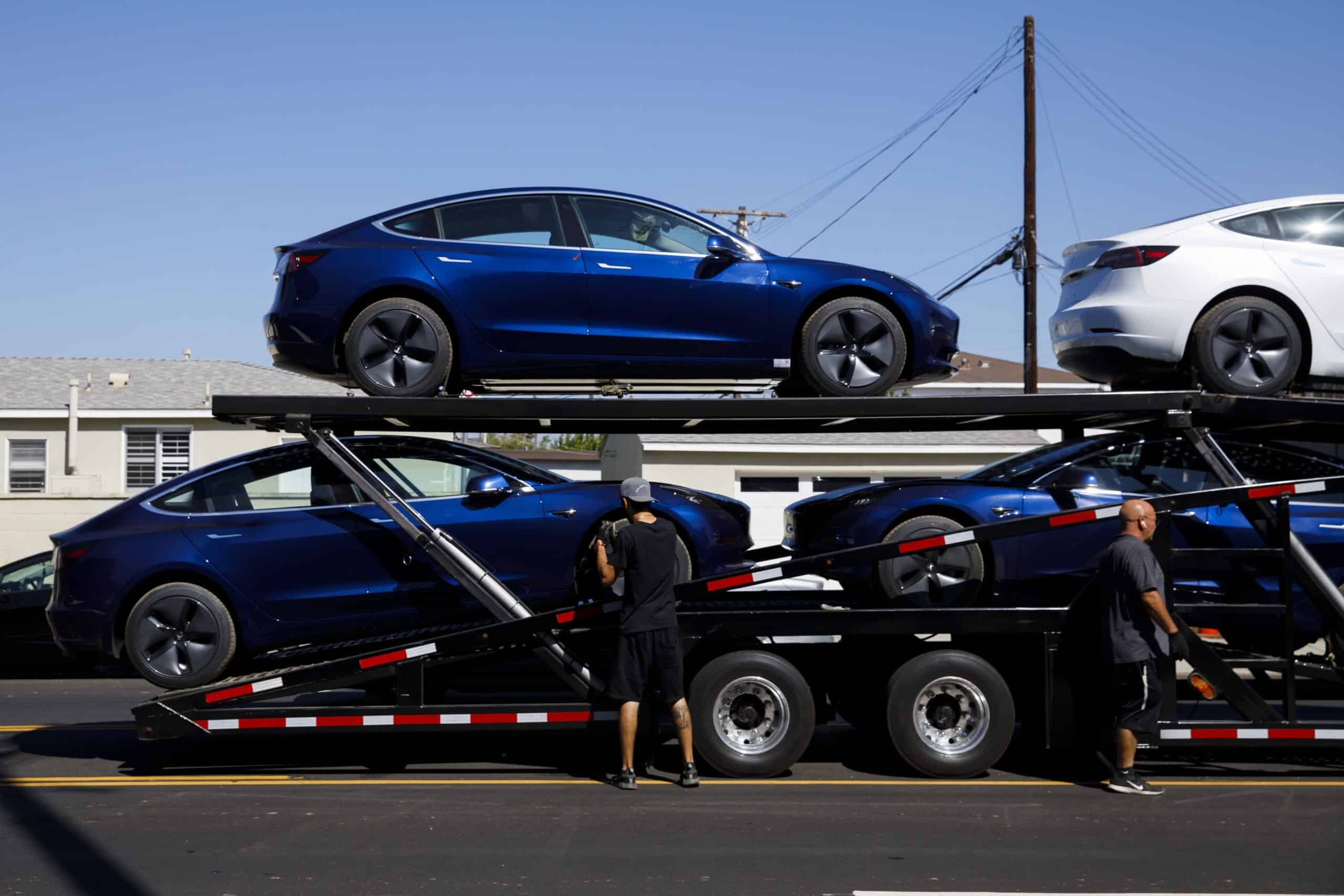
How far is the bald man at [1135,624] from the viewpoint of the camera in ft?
23.1

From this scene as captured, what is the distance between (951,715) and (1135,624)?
1.25m

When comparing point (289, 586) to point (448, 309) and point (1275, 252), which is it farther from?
point (1275, 252)

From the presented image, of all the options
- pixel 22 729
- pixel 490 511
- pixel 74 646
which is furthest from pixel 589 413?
pixel 22 729

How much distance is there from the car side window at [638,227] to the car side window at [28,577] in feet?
28.8

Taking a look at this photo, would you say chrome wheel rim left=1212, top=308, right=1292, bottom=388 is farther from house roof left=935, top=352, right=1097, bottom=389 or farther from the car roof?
house roof left=935, top=352, right=1097, bottom=389

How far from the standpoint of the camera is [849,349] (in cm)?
818

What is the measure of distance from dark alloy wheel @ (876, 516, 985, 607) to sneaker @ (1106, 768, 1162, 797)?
131cm

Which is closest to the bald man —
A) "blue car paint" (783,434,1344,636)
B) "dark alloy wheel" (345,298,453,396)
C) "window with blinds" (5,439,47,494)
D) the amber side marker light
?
the amber side marker light

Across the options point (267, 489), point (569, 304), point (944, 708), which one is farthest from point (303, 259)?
point (944, 708)

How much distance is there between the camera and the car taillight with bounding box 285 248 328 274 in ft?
26.1

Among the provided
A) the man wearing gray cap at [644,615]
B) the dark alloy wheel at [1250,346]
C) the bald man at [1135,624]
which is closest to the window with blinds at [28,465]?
the man wearing gray cap at [644,615]

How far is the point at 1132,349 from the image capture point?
838 cm

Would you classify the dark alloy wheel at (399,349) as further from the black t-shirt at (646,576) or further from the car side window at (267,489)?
the black t-shirt at (646,576)

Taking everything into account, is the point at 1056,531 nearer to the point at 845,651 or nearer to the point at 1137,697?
the point at 1137,697
